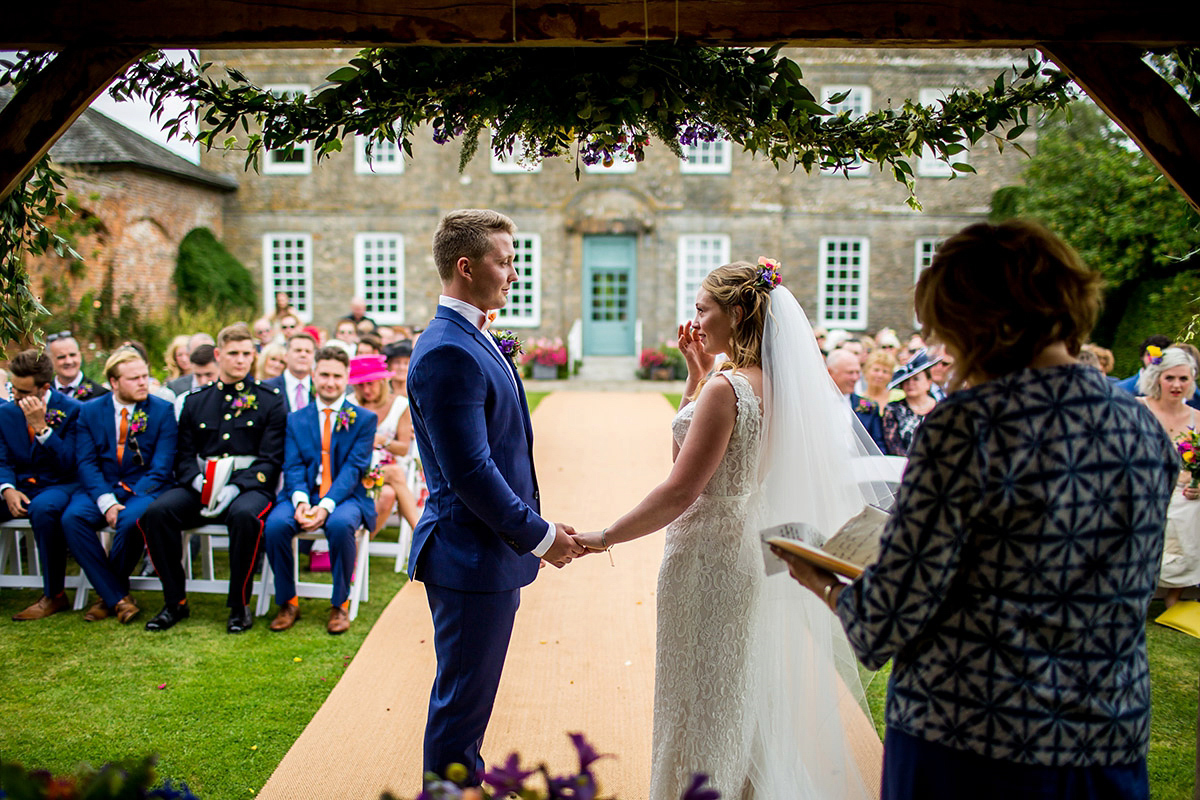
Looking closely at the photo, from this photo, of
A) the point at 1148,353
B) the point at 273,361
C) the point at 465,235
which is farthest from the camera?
the point at 273,361

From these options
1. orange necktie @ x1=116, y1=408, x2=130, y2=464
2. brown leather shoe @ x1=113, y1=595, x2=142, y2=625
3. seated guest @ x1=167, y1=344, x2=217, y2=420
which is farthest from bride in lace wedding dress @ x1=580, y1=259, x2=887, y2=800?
seated guest @ x1=167, y1=344, x2=217, y2=420

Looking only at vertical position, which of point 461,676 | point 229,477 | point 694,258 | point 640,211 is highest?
point 640,211

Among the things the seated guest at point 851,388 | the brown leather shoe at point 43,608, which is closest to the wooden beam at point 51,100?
the brown leather shoe at point 43,608

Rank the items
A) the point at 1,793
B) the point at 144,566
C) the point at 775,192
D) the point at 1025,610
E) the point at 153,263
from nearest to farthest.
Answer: the point at 1,793 → the point at 1025,610 → the point at 144,566 → the point at 153,263 → the point at 775,192

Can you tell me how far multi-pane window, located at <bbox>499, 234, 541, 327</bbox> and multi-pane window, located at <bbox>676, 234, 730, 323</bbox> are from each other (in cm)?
368

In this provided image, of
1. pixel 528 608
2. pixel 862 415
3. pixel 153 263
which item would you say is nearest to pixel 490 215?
pixel 528 608

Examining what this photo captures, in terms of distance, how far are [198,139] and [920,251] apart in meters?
21.9

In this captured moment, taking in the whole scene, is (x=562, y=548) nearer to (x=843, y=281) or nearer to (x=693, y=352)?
(x=693, y=352)

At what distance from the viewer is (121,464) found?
5.93m

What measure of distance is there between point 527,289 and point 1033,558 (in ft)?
69.2

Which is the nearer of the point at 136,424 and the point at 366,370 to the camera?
the point at 136,424

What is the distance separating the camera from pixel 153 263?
19422mm

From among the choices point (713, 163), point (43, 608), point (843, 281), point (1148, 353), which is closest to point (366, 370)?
point (43, 608)

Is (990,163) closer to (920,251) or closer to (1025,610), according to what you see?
(920,251)
